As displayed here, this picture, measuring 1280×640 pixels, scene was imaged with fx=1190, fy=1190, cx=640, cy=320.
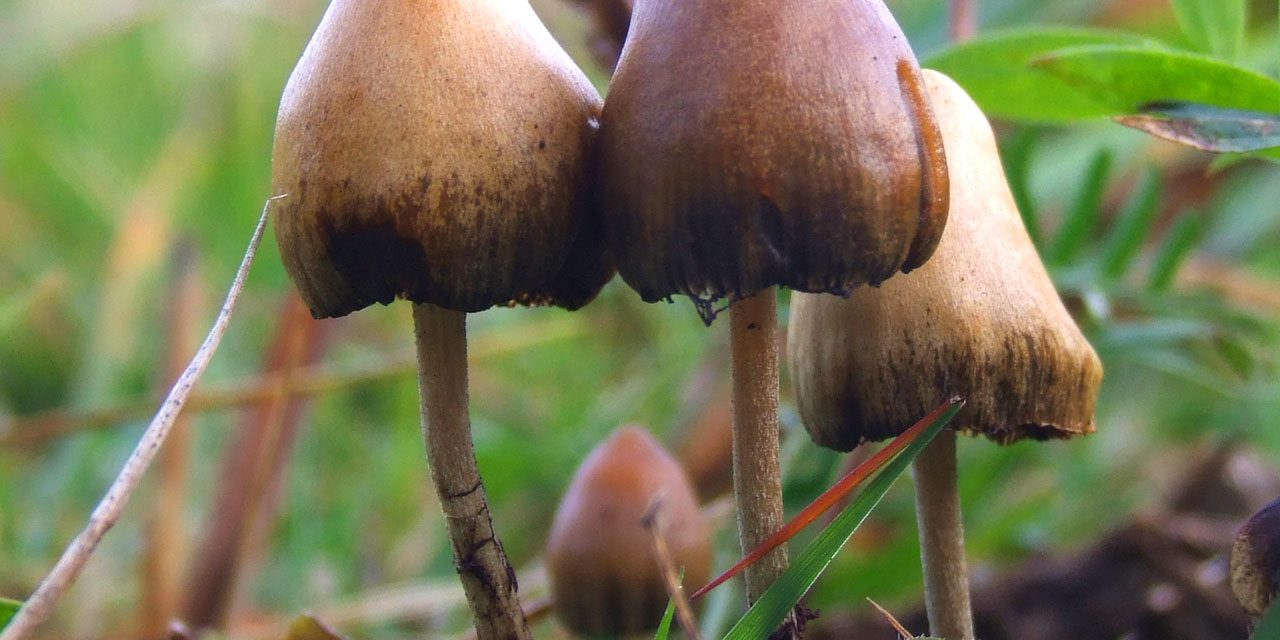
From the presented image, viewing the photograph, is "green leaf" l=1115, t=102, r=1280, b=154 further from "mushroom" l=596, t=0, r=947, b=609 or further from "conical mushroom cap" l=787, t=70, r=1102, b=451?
"mushroom" l=596, t=0, r=947, b=609

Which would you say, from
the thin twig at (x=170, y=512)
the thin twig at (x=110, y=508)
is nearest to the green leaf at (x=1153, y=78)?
the thin twig at (x=110, y=508)

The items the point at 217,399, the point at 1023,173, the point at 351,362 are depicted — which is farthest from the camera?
the point at 351,362

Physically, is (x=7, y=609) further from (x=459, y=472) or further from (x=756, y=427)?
(x=756, y=427)

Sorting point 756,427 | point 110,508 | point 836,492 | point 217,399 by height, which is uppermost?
point 110,508

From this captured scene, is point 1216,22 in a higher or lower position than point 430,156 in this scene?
lower

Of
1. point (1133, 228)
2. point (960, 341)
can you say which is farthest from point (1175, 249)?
point (960, 341)

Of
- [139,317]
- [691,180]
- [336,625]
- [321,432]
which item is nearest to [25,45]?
[139,317]

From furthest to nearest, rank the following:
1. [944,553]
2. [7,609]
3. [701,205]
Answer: [944,553], [7,609], [701,205]
